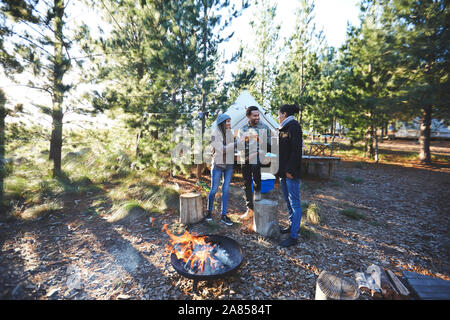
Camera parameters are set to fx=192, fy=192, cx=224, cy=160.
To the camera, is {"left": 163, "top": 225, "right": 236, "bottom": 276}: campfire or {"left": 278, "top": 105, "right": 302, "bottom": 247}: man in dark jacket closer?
{"left": 163, "top": 225, "right": 236, "bottom": 276}: campfire

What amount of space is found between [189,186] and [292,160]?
12.0 ft

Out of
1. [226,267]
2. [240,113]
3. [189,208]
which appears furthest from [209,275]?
[240,113]

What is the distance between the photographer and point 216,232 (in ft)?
11.9

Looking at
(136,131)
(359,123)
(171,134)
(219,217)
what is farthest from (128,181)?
(359,123)

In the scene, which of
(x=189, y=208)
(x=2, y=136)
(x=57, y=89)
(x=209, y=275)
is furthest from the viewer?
(x=57, y=89)

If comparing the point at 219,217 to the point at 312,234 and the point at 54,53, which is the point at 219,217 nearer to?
the point at 312,234

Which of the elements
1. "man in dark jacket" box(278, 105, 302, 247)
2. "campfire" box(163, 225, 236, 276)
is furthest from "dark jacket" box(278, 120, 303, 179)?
"campfire" box(163, 225, 236, 276)

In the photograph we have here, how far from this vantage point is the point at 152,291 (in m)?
2.33

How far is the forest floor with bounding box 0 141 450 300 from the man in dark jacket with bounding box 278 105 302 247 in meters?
0.45

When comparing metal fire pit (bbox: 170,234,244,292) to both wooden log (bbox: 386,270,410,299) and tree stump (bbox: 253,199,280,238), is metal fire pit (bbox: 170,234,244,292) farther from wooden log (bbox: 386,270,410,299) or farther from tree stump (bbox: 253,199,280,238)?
wooden log (bbox: 386,270,410,299)

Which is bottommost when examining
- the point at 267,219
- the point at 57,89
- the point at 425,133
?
the point at 267,219

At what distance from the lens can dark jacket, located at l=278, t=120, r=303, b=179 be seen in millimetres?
3045

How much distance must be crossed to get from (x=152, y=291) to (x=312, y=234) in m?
2.75

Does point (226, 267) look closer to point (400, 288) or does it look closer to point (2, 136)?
point (400, 288)
